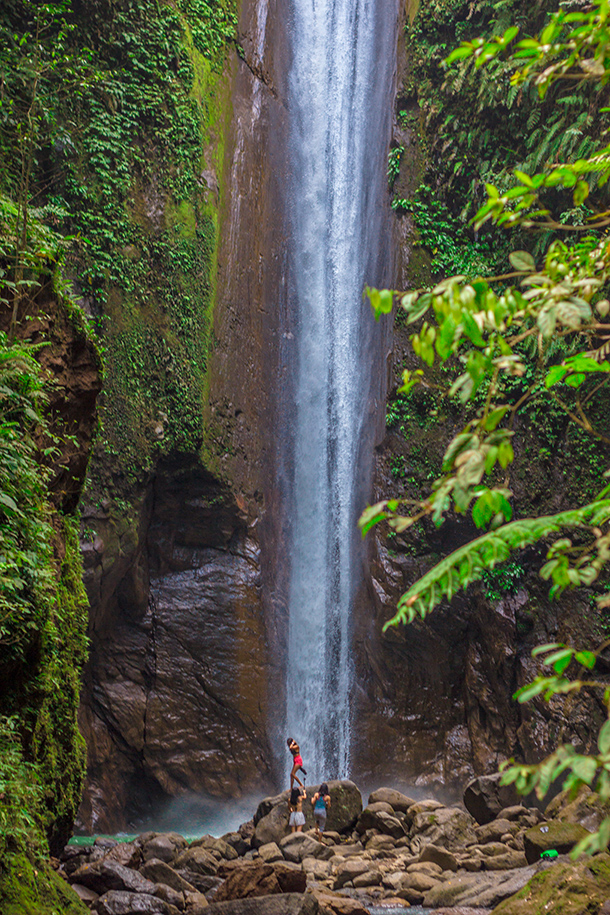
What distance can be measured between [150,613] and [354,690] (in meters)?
4.38

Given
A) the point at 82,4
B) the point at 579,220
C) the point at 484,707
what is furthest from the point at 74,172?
the point at 484,707

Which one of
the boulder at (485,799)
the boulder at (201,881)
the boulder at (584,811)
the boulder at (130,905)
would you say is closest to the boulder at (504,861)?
the boulder at (584,811)

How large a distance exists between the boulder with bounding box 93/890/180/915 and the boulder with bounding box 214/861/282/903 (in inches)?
19.8

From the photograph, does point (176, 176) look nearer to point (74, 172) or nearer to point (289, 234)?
point (74, 172)

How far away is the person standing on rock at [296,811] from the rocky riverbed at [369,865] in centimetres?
17

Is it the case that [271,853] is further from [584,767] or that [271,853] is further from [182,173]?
[182,173]

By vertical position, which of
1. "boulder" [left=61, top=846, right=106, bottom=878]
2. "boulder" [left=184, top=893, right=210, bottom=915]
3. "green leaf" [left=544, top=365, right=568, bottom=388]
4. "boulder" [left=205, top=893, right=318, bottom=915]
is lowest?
"boulder" [left=61, top=846, right=106, bottom=878]

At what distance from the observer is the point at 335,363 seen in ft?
51.7

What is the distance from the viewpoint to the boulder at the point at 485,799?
31.5 feet

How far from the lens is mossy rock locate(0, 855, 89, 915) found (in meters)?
3.71

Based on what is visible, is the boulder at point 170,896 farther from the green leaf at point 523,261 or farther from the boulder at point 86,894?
the green leaf at point 523,261

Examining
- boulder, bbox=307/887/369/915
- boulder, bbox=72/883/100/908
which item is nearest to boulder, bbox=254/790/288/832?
boulder, bbox=307/887/369/915

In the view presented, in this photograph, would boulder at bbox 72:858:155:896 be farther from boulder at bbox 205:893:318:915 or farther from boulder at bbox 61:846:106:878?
boulder at bbox 205:893:318:915

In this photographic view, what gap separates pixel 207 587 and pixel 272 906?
813 cm
